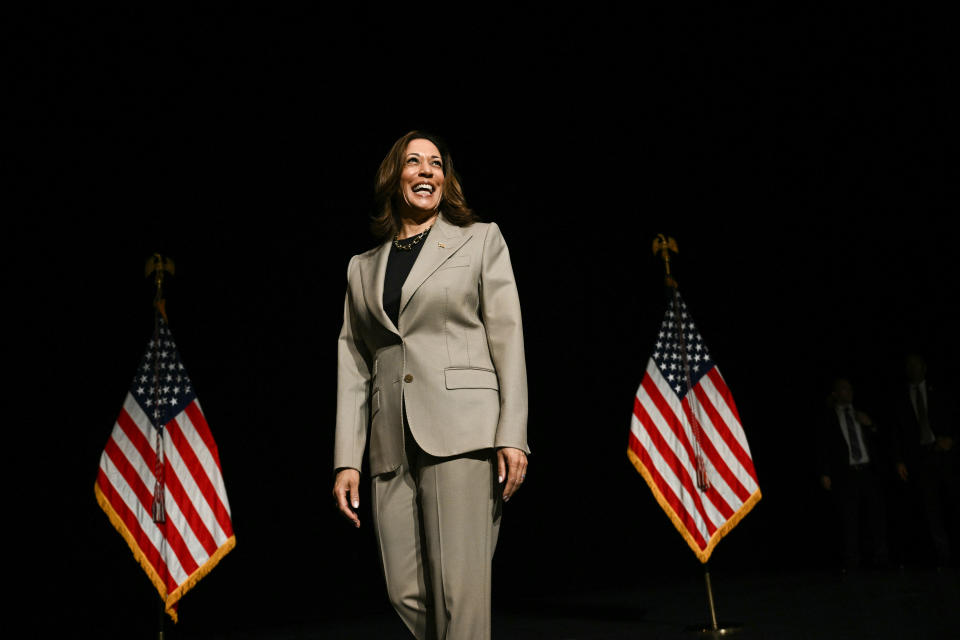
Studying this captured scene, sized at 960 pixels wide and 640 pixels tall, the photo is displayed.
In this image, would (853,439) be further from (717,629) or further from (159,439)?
(159,439)

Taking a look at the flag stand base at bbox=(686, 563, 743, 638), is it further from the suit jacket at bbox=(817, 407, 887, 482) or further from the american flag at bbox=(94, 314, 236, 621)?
the suit jacket at bbox=(817, 407, 887, 482)

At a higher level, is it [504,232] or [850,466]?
[504,232]

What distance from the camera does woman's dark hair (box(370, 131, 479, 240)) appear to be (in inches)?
78.7

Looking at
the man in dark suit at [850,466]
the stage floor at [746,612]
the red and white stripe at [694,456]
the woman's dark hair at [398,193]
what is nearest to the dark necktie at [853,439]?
the man in dark suit at [850,466]

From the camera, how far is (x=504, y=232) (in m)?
5.74

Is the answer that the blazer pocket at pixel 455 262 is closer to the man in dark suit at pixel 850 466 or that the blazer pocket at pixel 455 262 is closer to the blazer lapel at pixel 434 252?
the blazer lapel at pixel 434 252

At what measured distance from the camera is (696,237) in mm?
6332

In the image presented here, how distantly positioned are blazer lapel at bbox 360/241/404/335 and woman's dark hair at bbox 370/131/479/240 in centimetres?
7

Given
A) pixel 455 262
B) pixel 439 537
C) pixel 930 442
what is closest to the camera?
pixel 439 537

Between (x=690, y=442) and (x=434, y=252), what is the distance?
2524 millimetres

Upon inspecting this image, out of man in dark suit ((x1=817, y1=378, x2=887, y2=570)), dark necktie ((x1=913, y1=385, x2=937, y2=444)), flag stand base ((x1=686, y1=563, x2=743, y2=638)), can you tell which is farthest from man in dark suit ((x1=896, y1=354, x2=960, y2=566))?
flag stand base ((x1=686, y1=563, x2=743, y2=638))

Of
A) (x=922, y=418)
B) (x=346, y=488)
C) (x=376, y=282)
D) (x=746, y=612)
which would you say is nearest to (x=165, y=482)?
(x=346, y=488)

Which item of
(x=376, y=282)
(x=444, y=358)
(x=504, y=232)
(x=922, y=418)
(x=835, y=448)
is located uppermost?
(x=504, y=232)

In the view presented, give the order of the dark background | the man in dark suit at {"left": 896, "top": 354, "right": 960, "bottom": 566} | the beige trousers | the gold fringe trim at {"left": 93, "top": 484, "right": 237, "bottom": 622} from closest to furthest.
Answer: the beige trousers → the gold fringe trim at {"left": 93, "top": 484, "right": 237, "bottom": 622} → the dark background → the man in dark suit at {"left": 896, "top": 354, "right": 960, "bottom": 566}
